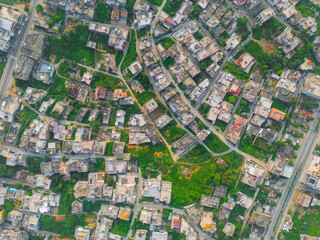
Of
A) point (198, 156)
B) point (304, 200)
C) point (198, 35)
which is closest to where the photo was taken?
point (304, 200)

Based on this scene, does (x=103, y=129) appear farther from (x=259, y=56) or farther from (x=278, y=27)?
(x=278, y=27)

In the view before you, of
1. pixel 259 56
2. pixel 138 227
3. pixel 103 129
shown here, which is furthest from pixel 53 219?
pixel 259 56

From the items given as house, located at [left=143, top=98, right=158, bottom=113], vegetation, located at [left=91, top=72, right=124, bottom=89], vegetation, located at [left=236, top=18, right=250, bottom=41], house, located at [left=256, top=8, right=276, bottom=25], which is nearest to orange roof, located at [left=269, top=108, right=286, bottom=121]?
→ vegetation, located at [left=236, top=18, right=250, bottom=41]

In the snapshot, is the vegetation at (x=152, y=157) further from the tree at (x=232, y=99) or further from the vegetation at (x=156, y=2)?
the vegetation at (x=156, y=2)

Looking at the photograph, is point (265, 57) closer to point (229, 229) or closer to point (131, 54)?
point (131, 54)

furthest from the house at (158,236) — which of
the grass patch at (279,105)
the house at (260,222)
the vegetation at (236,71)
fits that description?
the vegetation at (236,71)

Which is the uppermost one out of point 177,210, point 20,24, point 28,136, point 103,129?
point 20,24

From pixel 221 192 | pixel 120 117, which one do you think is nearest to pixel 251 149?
pixel 221 192
